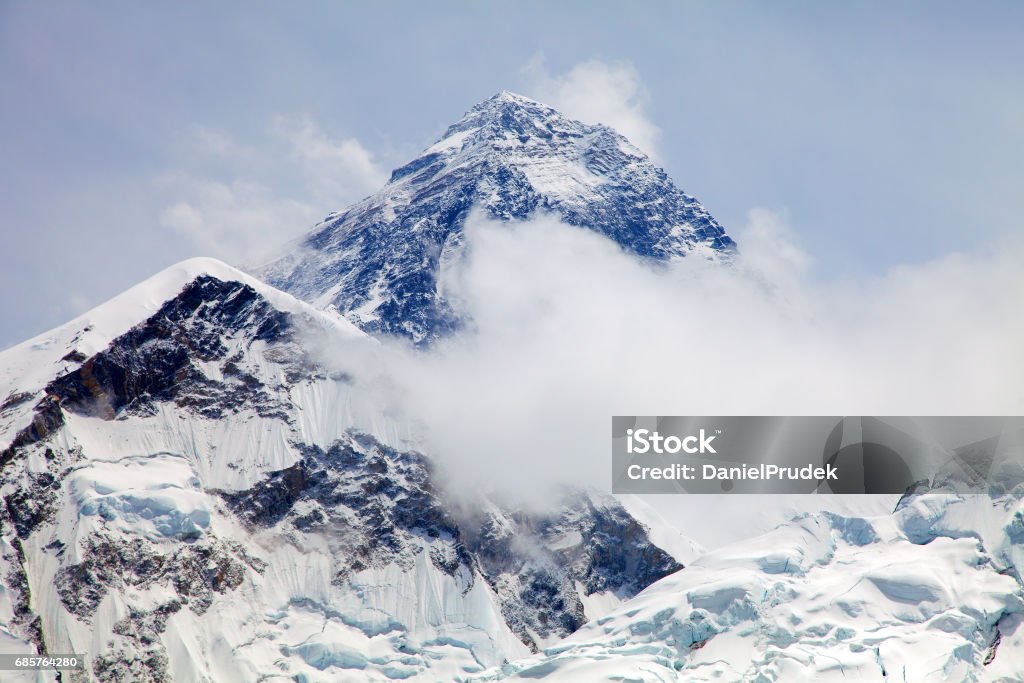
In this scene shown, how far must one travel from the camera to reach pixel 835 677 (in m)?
198

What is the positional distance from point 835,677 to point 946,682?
17541 mm

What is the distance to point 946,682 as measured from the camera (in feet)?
643
